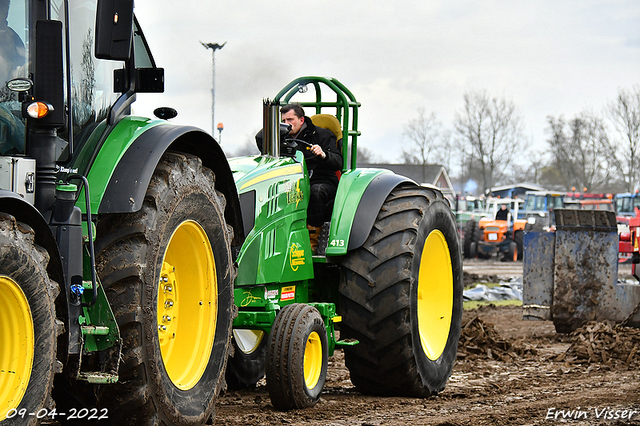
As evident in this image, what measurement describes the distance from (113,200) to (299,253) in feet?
7.60

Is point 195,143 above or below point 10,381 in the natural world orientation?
above

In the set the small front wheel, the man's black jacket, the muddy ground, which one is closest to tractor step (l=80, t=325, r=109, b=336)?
the muddy ground

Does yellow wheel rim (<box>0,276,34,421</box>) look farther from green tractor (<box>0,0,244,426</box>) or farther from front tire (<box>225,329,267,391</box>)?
front tire (<box>225,329,267,391</box>)

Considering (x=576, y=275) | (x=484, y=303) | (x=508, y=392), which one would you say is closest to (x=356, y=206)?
(x=508, y=392)

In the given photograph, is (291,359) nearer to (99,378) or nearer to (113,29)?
(99,378)

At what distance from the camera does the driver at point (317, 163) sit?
5.96 metres

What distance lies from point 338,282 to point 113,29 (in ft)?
10.3

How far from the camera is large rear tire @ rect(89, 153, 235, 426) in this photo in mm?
3365

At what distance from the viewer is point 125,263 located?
3.38 meters

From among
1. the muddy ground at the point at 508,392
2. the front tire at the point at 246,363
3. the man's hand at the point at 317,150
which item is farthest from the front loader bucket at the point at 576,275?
the front tire at the point at 246,363

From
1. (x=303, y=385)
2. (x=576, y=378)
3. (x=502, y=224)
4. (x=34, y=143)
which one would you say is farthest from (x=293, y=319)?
(x=502, y=224)

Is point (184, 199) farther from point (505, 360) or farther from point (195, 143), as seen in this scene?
point (505, 360)

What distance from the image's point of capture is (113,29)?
3.31m

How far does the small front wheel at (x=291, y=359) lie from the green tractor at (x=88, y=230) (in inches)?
28.2
